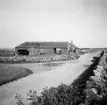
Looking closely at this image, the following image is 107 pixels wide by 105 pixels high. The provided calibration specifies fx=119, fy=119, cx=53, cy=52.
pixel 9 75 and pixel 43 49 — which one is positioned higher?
pixel 43 49

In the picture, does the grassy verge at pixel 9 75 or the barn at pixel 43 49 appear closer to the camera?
the grassy verge at pixel 9 75

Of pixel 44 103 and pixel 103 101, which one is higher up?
pixel 103 101

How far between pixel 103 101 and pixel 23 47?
123 ft

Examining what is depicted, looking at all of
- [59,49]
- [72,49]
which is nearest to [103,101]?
[59,49]

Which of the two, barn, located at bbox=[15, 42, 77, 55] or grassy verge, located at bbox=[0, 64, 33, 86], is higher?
barn, located at bbox=[15, 42, 77, 55]

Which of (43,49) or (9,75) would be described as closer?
(9,75)

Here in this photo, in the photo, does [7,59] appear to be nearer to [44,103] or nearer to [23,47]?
[23,47]

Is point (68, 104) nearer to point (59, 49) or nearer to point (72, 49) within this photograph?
point (59, 49)

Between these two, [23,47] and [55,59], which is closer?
[55,59]

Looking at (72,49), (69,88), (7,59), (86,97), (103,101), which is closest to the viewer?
(103,101)

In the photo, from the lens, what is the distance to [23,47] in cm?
3919

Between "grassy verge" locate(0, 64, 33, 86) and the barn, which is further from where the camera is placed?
the barn

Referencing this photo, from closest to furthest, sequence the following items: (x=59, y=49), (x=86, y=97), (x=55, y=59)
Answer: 1. (x=86, y=97)
2. (x=55, y=59)
3. (x=59, y=49)

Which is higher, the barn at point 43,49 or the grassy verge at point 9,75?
the barn at point 43,49
